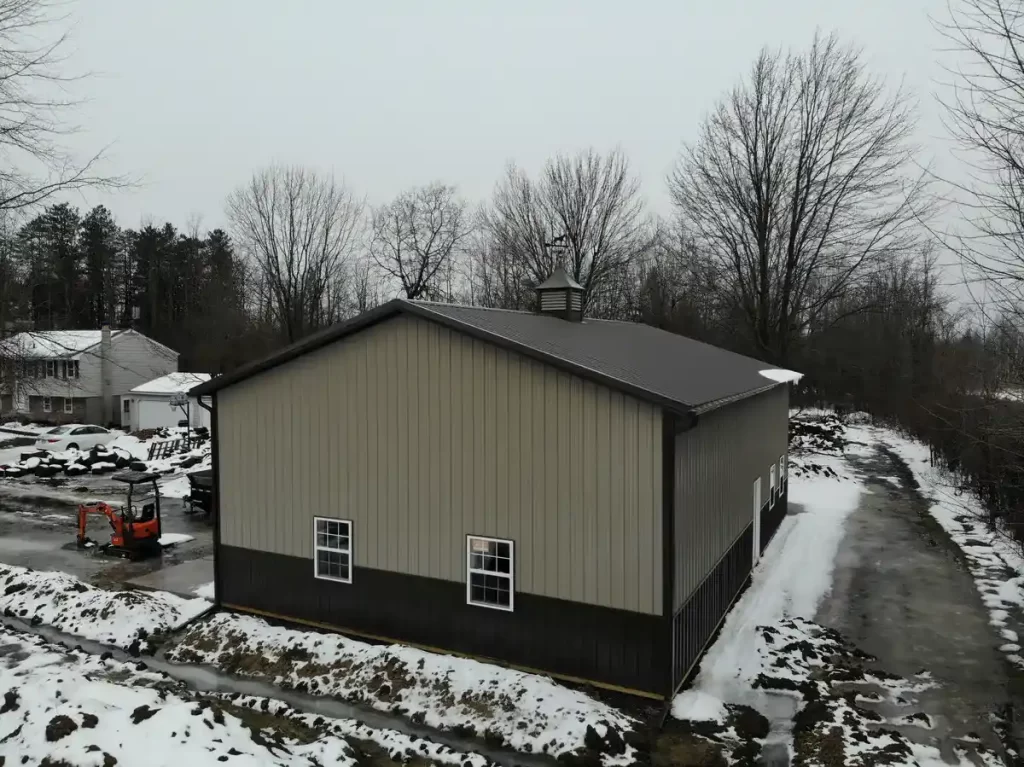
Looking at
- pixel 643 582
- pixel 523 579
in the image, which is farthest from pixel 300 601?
pixel 643 582

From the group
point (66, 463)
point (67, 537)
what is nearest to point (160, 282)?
point (66, 463)

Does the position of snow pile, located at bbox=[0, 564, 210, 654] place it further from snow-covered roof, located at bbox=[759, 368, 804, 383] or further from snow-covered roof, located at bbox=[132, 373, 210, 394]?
snow-covered roof, located at bbox=[132, 373, 210, 394]

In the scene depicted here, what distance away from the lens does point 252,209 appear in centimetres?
4131

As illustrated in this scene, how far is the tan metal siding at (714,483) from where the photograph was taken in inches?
364

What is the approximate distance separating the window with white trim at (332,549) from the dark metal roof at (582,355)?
2800 mm

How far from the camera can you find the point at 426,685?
922 centimetres

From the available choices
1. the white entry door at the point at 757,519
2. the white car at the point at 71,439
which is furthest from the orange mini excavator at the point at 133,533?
the white car at the point at 71,439

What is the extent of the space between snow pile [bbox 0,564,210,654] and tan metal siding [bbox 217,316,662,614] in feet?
5.02

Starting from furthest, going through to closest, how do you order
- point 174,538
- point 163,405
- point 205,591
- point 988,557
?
1. point 163,405
2. point 174,538
3. point 988,557
4. point 205,591

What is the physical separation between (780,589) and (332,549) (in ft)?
28.1

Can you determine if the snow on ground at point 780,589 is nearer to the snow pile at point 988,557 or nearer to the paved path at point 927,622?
the paved path at point 927,622

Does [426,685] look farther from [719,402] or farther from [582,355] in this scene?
[719,402]

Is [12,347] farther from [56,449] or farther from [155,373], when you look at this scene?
[155,373]

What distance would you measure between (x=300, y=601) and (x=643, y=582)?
19.3ft
